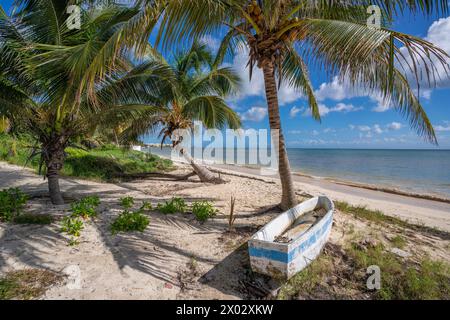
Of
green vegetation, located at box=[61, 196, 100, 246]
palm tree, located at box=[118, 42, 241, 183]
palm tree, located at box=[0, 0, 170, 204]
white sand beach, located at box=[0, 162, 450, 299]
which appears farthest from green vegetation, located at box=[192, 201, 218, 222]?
palm tree, located at box=[118, 42, 241, 183]

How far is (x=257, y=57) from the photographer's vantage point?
4883 mm

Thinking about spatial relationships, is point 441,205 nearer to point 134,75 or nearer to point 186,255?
point 186,255

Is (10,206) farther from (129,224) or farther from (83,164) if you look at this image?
(83,164)

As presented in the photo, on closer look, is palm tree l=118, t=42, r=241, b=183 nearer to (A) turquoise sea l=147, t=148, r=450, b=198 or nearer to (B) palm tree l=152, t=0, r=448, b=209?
(B) palm tree l=152, t=0, r=448, b=209

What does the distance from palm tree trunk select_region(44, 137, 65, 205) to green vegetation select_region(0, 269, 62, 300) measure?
294 centimetres

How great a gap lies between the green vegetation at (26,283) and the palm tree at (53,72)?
255 centimetres

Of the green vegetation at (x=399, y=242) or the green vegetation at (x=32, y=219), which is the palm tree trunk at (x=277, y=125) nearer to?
the green vegetation at (x=399, y=242)

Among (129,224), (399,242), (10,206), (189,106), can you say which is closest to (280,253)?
(129,224)

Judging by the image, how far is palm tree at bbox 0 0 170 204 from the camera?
13.9 feet

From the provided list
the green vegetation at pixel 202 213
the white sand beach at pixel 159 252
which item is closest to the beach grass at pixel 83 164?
the white sand beach at pixel 159 252

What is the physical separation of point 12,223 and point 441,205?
13.5 meters

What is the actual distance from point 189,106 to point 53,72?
5226mm

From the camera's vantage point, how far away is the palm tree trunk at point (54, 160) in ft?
17.2
